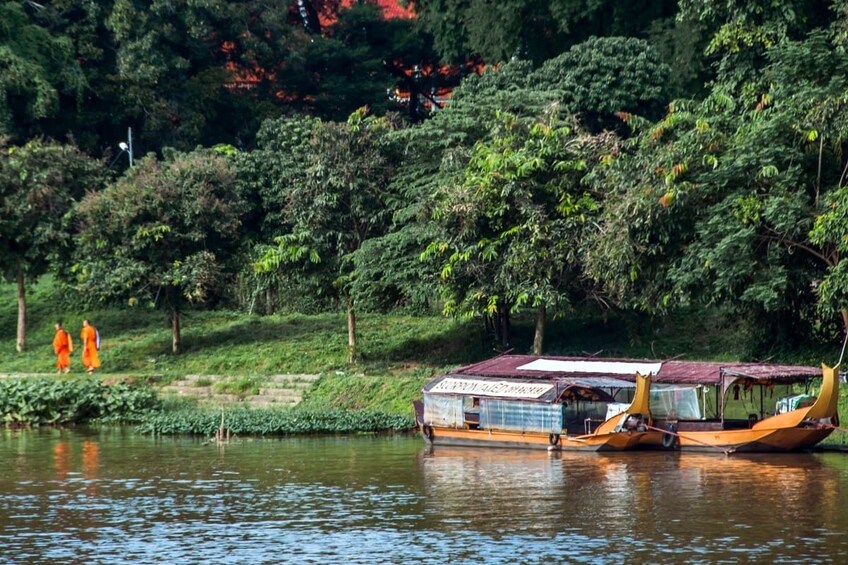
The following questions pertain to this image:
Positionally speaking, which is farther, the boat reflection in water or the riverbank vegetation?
the riverbank vegetation

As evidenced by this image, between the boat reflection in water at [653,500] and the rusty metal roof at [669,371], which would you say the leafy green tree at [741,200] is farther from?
the boat reflection in water at [653,500]

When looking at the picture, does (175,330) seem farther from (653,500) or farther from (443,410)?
(653,500)

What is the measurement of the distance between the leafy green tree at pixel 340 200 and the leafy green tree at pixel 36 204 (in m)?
6.14

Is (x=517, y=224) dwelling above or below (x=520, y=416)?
above

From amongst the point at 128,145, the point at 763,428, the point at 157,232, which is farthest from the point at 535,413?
the point at 128,145

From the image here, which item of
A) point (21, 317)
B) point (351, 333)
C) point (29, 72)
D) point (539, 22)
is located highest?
point (539, 22)

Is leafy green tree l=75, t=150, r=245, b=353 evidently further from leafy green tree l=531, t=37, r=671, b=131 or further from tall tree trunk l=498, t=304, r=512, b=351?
leafy green tree l=531, t=37, r=671, b=131

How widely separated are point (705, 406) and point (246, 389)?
11.5 m

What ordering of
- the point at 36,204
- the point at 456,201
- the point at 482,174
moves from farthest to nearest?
the point at 36,204, the point at 482,174, the point at 456,201

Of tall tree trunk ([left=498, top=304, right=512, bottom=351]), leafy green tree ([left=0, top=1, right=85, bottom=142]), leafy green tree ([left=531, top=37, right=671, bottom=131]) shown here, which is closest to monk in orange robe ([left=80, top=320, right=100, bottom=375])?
leafy green tree ([left=0, top=1, right=85, bottom=142])

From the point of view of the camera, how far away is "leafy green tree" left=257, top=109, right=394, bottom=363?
34406mm

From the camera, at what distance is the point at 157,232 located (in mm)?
35375

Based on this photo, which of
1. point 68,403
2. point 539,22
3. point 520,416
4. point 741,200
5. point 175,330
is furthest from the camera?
point 539,22

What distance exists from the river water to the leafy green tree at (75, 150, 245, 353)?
28.1 feet
